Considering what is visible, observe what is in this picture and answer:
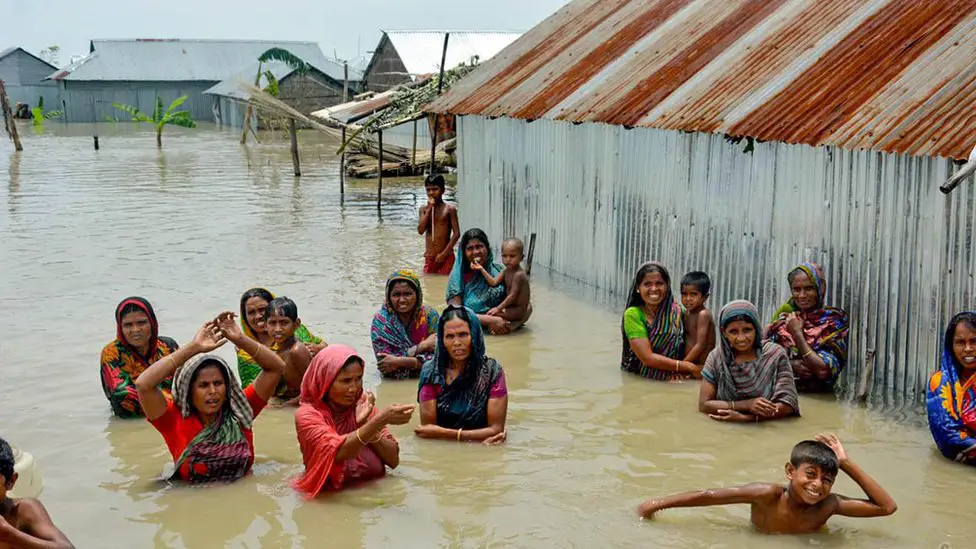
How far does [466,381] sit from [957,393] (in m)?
2.98

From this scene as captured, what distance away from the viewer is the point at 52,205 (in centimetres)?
2209

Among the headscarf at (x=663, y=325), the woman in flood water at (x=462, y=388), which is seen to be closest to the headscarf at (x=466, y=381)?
the woman in flood water at (x=462, y=388)

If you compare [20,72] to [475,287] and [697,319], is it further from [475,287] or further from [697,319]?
[697,319]

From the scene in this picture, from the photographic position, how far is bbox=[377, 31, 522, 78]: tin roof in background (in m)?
44.1

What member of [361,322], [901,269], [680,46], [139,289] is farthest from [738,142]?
[139,289]

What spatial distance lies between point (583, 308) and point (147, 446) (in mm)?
5466

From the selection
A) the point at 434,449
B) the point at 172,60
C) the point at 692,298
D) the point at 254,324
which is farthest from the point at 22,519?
the point at 172,60

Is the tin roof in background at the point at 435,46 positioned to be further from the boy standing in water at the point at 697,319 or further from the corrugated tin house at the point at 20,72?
the boy standing in water at the point at 697,319

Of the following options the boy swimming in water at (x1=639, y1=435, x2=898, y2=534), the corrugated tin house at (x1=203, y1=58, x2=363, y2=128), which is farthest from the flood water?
the corrugated tin house at (x1=203, y1=58, x2=363, y2=128)

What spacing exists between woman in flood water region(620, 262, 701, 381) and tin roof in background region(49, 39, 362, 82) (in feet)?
158

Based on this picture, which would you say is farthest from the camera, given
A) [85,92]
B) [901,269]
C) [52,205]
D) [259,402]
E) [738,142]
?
[85,92]

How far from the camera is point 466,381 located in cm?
725

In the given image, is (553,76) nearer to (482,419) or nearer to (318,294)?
(318,294)

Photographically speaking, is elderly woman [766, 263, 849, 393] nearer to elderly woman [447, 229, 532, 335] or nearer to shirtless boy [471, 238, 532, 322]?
shirtless boy [471, 238, 532, 322]
